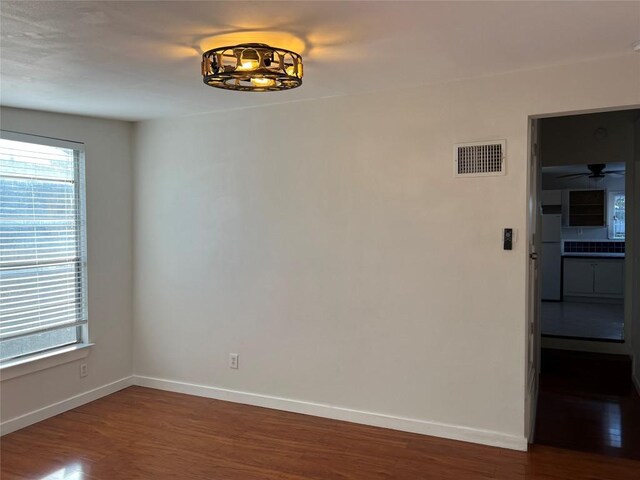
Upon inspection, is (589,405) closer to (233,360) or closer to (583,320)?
(233,360)

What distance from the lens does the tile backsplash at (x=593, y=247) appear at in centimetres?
888

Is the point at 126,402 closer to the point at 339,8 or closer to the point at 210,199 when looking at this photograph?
the point at 210,199

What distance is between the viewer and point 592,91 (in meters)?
2.78

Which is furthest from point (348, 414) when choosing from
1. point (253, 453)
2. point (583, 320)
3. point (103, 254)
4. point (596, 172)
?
point (596, 172)

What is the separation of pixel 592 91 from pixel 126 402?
13.0 feet

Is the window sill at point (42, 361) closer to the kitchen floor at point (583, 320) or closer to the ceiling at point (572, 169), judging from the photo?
the kitchen floor at point (583, 320)

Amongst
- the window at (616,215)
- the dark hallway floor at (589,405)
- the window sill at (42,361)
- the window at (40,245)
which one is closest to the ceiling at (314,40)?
the window at (40,245)

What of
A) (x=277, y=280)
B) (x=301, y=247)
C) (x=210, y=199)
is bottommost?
(x=277, y=280)

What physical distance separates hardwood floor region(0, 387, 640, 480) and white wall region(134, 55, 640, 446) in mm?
231

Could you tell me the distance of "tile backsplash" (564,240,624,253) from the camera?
8.88 m

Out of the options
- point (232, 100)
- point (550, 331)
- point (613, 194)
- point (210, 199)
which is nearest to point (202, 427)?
point (210, 199)

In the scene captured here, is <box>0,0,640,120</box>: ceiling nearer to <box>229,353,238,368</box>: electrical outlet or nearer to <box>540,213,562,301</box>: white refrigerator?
<box>229,353,238,368</box>: electrical outlet

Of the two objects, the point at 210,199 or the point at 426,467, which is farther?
the point at 210,199

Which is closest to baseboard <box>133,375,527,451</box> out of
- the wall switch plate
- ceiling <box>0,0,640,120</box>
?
the wall switch plate
